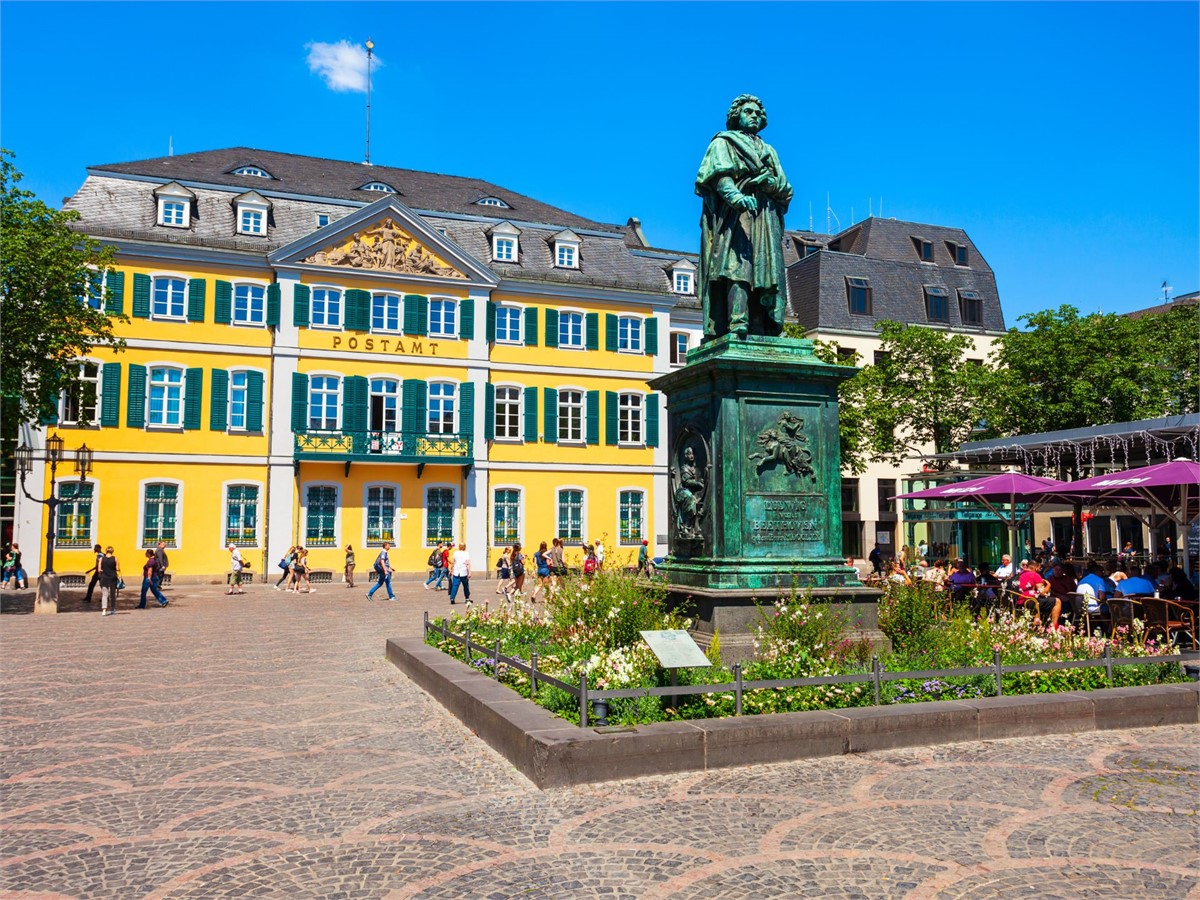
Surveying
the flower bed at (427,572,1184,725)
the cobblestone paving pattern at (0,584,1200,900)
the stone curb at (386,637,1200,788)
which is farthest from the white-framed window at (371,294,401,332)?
the stone curb at (386,637,1200,788)

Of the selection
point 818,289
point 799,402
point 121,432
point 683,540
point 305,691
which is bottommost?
point 305,691

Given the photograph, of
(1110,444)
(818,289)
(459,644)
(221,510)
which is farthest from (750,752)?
(818,289)

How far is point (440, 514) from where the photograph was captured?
3291cm

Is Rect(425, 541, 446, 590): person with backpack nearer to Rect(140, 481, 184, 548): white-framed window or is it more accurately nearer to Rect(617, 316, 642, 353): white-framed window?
Rect(140, 481, 184, 548): white-framed window

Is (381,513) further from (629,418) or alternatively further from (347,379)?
(629,418)

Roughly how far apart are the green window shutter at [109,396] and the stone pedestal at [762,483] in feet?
82.4

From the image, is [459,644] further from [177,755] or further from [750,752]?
[750,752]

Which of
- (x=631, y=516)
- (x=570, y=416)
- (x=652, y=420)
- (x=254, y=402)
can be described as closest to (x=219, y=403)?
(x=254, y=402)

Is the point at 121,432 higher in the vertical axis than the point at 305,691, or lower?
higher

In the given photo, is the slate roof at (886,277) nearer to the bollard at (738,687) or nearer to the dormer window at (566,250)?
the dormer window at (566,250)

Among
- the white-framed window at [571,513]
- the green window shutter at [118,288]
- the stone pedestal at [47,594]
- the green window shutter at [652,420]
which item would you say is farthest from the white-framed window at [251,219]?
the stone pedestal at [47,594]

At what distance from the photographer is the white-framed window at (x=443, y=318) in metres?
33.3

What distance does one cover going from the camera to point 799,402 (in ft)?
29.1

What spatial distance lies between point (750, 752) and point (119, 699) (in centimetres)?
622
